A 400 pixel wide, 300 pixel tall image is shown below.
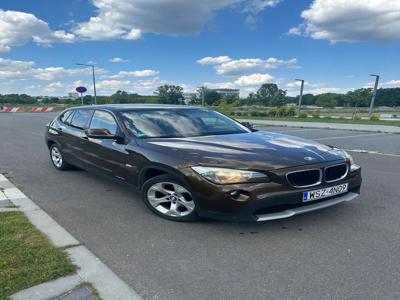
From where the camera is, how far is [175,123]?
4.90m

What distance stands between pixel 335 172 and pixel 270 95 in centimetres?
8630

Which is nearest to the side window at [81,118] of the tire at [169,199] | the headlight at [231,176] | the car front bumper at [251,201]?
the tire at [169,199]

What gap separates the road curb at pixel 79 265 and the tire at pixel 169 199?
103 cm

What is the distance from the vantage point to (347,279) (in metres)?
2.80

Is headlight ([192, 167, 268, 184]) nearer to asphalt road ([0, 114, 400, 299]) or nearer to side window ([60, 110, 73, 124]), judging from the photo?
asphalt road ([0, 114, 400, 299])

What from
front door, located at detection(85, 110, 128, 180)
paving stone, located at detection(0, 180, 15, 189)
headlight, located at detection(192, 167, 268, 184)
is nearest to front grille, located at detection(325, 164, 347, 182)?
headlight, located at detection(192, 167, 268, 184)

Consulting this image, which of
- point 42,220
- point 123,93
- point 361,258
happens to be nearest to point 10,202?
point 42,220

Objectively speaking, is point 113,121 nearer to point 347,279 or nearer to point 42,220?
point 42,220

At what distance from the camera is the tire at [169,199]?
395 centimetres

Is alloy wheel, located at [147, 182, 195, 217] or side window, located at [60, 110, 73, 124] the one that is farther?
side window, located at [60, 110, 73, 124]

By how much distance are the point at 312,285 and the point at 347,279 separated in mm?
319

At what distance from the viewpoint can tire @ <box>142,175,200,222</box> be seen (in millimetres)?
3945

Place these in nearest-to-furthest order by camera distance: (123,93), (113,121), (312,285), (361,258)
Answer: (312,285)
(361,258)
(113,121)
(123,93)

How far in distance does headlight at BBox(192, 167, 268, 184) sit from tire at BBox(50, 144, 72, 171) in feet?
13.2
